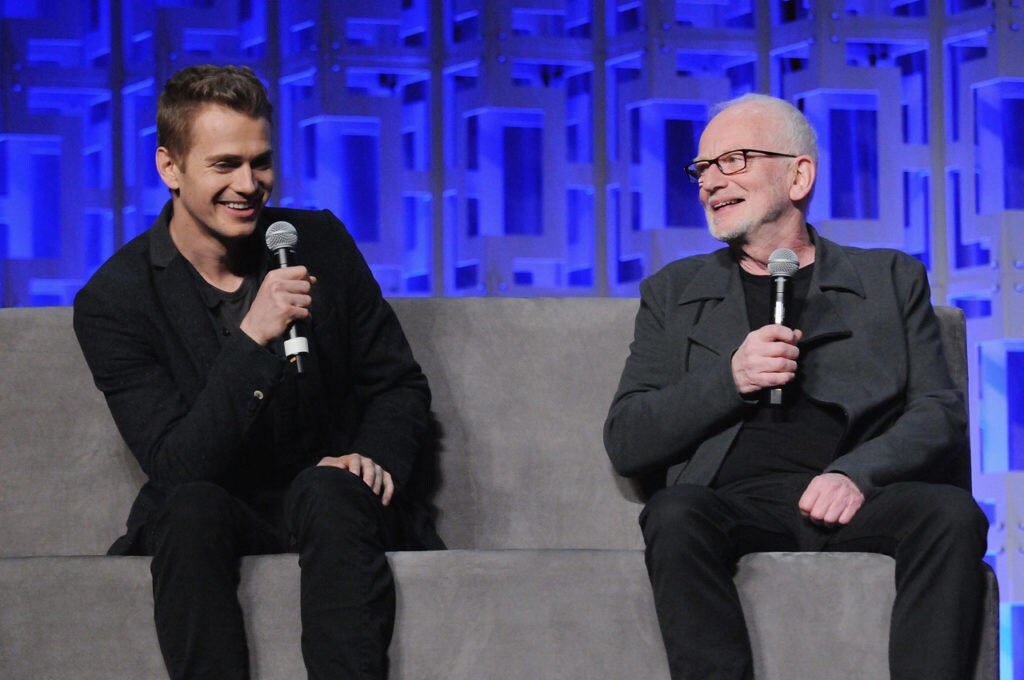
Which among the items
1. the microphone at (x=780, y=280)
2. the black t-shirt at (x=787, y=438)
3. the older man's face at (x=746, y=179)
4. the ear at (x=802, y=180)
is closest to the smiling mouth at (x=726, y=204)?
the older man's face at (x=746, y=179)

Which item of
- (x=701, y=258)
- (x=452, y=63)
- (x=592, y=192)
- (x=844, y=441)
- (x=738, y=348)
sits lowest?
(x=844, y=441)

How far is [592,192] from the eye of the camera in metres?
3.50

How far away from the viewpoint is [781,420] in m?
2.28

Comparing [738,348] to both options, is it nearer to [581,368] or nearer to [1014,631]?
[581,368]

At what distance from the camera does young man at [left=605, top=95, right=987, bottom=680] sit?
1899 millimetres

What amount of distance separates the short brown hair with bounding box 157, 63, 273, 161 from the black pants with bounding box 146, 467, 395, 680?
60cm

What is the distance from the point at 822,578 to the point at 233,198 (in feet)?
3.59

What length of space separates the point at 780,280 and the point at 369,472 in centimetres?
71

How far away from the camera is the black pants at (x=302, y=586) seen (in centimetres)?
191

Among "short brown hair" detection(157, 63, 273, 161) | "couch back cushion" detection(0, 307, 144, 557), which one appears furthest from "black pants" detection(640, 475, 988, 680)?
"couch back cushion" detection(0, 307, 144, 557)

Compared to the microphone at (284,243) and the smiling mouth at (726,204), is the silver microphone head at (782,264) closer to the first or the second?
the smiling mouth at (726,204)

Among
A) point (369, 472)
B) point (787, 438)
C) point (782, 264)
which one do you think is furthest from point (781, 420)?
point (369, 472)

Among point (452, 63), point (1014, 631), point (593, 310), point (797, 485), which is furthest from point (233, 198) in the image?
point (1014, 631)

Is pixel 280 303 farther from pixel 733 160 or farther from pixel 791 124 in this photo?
pixel 791 124
